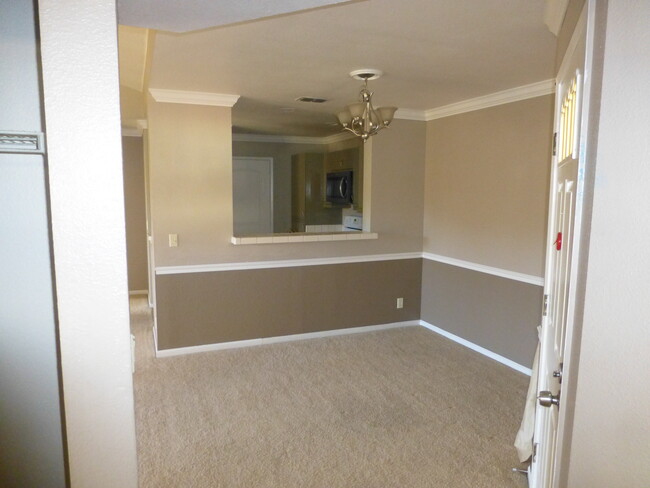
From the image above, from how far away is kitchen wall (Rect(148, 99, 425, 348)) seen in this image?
4012mm

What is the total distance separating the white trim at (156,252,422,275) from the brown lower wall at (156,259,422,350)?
0.04 m

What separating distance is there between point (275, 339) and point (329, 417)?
1.54 metres

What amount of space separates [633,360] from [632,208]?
1.13ft

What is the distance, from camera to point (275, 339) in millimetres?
4512

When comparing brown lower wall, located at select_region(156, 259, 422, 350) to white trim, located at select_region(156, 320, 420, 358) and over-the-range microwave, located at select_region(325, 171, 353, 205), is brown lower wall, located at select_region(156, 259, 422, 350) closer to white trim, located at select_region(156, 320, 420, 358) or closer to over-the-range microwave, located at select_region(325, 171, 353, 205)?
white trim, located at select_region(156, 320, 420, 358)

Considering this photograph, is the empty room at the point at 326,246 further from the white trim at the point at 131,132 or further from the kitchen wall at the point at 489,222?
the white trim at the point at 131,132

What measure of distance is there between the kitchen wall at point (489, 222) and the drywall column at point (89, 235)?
10.7ft

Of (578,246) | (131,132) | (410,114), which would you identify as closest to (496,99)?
(410,114)

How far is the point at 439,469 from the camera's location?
252cm

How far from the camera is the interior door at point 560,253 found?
1278mm

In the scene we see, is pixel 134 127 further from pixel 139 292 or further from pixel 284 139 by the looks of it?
pixel 139 292

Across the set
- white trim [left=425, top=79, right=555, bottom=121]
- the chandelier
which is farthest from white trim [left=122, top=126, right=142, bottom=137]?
the chandelier

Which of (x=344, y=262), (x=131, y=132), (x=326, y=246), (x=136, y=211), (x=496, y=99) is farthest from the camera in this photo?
(x=136, y=211)

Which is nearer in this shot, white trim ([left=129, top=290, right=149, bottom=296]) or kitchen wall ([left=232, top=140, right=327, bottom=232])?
white trim ([left=129, top=290, right=149, bottom=296])
